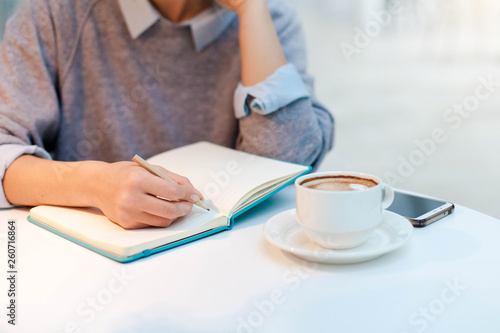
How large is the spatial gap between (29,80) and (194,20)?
1.24 ft

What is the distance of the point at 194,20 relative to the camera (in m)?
1.07

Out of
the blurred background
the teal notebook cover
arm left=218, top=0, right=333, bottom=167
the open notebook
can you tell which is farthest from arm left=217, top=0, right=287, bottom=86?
the blurred background

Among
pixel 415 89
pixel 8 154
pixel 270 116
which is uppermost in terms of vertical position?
pixel 270 116

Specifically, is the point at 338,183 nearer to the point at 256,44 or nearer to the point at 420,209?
the point at 420,209

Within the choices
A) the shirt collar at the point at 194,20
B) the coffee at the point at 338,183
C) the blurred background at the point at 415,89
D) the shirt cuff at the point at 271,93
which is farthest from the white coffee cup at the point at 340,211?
the blurred background at the point at 415,89

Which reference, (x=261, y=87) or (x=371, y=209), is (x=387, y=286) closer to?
(x=371, y=209)

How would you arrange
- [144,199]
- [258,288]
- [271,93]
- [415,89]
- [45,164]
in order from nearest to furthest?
1. [258,288]
2. [144,199]
3. [45,164]
4. [271,93]
5. [415,89]

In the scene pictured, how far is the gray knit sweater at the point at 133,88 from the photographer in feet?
3.01

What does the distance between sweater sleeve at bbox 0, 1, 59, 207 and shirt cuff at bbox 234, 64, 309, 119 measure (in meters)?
0.37

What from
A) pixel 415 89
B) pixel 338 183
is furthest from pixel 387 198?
pixel 415 89

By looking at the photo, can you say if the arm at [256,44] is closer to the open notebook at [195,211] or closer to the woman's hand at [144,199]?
the open notebook at [195,211]

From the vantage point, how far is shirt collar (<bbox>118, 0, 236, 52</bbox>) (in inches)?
40.6

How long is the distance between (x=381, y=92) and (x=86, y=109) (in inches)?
79.7

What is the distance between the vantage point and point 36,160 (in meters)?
0.75
